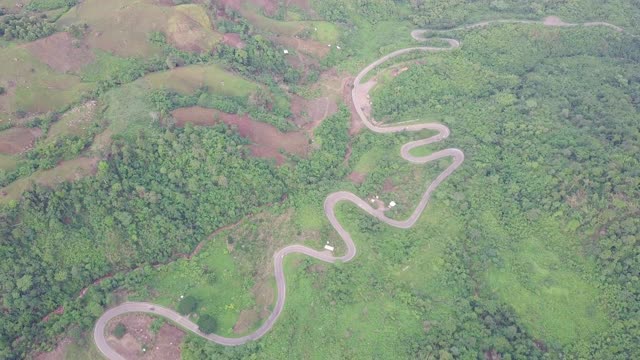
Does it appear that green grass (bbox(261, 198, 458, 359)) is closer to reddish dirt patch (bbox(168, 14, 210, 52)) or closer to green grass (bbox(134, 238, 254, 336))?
green grass (bbox(134, 238, 254, 336))

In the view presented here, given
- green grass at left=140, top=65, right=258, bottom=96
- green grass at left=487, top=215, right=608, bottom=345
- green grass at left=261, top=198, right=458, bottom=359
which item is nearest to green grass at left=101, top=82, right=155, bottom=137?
green grass at left=140, top=65, right=258, bottom=96

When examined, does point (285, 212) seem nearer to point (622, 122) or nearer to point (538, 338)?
point (538, 338)

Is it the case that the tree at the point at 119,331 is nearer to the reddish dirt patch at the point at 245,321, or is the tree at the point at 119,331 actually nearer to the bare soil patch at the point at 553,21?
the reddish dirt patch at the point at 245,321

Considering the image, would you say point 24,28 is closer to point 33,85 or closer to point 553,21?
point 33,85

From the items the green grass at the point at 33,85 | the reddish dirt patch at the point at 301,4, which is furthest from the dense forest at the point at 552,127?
the green grass at the point at 33,85

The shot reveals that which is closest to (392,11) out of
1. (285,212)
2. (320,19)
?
(320,19)

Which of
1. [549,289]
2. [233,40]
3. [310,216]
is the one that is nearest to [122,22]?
[233,40]
